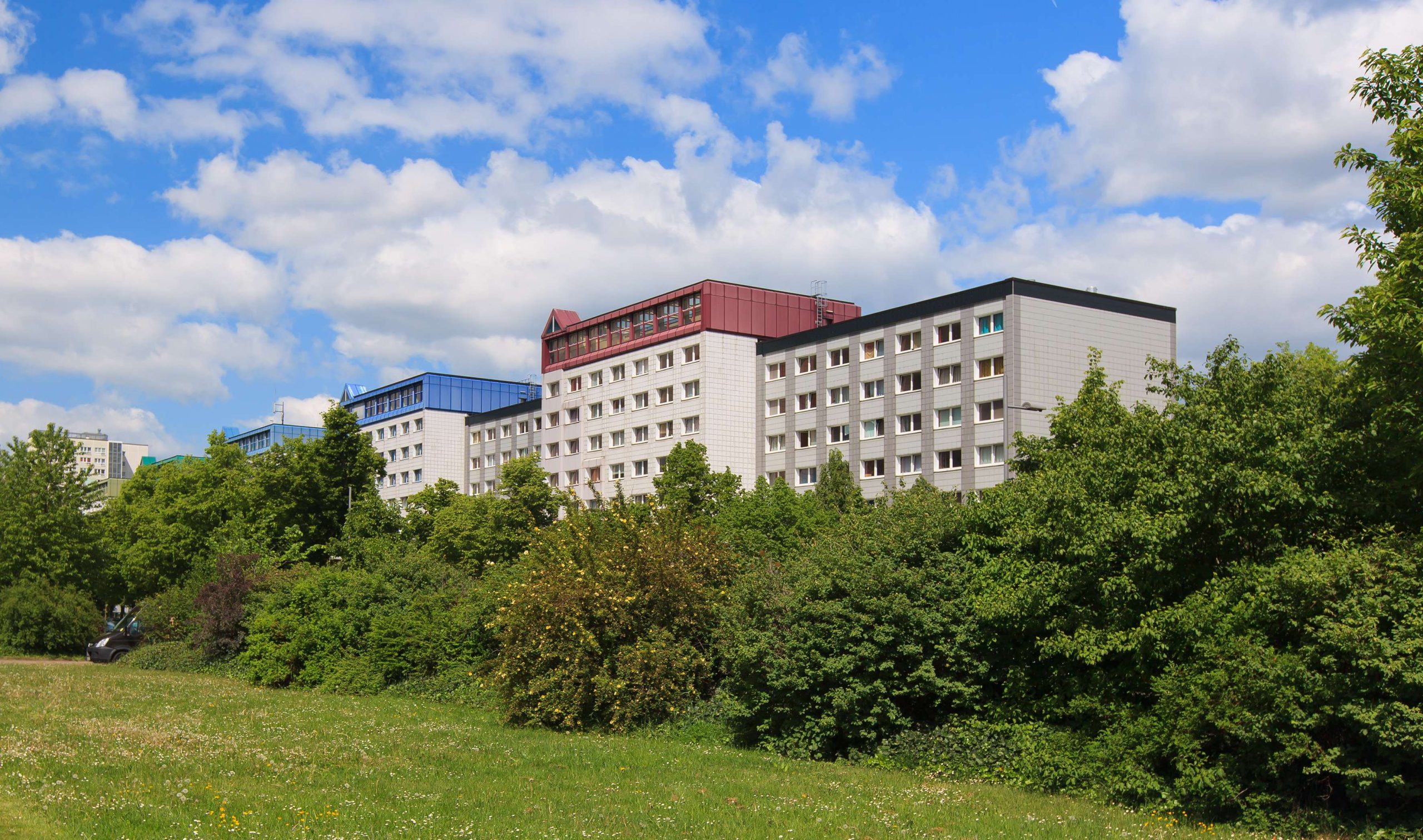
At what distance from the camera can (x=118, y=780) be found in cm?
1598

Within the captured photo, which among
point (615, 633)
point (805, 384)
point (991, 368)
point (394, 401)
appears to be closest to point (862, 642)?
A: point (615, 633)

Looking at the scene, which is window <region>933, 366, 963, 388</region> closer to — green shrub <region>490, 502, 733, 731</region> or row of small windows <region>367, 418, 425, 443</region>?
green shrub <region>490, 502, 733, 731</region>

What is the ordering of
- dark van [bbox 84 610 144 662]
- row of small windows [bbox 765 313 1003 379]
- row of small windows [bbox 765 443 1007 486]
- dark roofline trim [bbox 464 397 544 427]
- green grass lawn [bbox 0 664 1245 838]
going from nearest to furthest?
green grass lawn [bbox 0 664 1245 838]
dark van [bbox 84 610 144 662]
row of small windows [bbox 765 443 1007 486]
row of small windows [bbox 765 313 1003 379]
dark roofline trim [bbox 464 397 544 427]

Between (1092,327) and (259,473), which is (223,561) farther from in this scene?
(1092,327)

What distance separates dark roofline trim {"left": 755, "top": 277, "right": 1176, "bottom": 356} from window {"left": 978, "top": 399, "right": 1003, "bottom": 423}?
5.53 meters

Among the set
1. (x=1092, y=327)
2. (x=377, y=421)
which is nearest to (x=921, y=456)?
(x=1092, y=327)

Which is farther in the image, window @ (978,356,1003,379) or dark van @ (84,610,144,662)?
window @ (978,356,1003,379)

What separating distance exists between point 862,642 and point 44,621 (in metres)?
47.4

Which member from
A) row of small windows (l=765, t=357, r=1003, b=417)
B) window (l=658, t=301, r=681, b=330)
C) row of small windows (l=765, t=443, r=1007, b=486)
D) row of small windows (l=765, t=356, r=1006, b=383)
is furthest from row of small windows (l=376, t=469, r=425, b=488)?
row of small windows (l=765, t=356, r=1006, b=383)

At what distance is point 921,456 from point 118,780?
51.3 m

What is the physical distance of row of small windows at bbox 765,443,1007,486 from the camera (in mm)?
58594

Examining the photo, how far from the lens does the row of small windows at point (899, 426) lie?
59.5m

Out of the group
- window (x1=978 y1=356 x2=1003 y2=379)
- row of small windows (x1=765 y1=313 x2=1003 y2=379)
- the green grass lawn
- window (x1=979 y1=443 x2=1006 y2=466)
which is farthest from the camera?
row of small windows (x1=765 y1=313 x2=1003 y2=379)

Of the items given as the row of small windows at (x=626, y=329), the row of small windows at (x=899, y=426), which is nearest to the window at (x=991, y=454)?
the row of small windows at (x=899, y=426)
